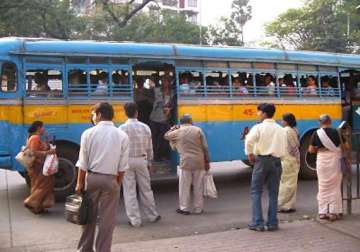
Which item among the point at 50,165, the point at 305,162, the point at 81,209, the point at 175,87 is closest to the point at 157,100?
the point at 175,87

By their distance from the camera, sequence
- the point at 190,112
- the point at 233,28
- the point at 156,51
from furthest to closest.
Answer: the point at 233,28 < the point at 190,112 < the point at 156,51

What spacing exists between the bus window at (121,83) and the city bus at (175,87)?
0.02 metres

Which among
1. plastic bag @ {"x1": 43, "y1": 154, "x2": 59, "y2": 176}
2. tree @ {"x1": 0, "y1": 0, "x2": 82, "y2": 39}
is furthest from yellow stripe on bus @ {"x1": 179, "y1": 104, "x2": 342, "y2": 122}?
tree @ {"x1": 0, "y1": 0, "x2": 82, "y2": 39}

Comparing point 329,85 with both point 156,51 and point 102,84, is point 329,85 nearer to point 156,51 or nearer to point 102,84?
point 156,51

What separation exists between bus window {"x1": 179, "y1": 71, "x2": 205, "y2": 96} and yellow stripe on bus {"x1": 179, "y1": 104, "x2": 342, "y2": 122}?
279 mm

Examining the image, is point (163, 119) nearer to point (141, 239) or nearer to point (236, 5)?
point (141, 239)

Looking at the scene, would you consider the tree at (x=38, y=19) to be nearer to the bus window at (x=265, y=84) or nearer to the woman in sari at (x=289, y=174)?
the bus window at (x=265, y=84)

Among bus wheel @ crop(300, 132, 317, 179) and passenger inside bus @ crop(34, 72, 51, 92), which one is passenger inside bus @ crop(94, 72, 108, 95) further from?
bus wheel @ crop(300, 132, 317, 179)

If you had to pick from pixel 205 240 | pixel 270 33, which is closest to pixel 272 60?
pixel 205 240

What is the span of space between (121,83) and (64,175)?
2007mm

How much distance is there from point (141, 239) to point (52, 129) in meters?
3.28

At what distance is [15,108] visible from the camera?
8.98 meters

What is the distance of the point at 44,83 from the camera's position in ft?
30.3

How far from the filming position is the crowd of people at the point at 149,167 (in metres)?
5.48
